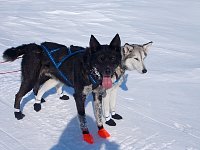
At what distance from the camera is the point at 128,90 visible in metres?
5.39

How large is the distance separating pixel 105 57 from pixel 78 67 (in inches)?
18.5

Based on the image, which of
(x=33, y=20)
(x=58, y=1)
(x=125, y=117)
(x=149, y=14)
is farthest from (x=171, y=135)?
(x=58, y=1)

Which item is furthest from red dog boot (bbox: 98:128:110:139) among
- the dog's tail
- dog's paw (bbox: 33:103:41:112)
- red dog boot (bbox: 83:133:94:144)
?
the dog's tail

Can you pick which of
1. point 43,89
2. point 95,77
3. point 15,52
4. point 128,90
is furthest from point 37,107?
point 128,90

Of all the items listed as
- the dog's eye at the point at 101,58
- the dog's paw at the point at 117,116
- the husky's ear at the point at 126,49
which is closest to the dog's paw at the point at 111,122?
the dog's paw at the point at 117,116

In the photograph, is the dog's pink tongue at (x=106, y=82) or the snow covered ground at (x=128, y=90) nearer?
the dog's pink tongue at (x=106, y=82)

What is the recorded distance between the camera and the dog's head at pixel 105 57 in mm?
3490

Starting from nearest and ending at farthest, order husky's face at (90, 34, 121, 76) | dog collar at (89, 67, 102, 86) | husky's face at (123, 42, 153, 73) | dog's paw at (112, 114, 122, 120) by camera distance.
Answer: husky's face at (90, 34, 121, 76)
dog collar at (89, 67, 102, 86)
husky's face at (123, 42, 153, 73)
dog's paw at (112, 114, 122, 120)

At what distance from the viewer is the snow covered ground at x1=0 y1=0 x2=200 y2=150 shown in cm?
376

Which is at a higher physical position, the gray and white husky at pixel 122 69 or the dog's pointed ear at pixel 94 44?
the dog's pointed ear at pixel 94 44

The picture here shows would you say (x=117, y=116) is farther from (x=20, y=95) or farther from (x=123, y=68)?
(x=20, y=95)

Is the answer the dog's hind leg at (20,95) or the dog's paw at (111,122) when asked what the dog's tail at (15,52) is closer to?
the dog's hind leg at (20,95)

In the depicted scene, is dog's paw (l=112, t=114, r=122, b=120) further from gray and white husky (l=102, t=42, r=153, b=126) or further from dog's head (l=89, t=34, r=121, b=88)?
dog's head (l=89, t=34, r=121, b=88)

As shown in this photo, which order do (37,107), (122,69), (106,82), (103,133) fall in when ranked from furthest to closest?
(37,107) → (122,69) → (103,133) → (106,82)
